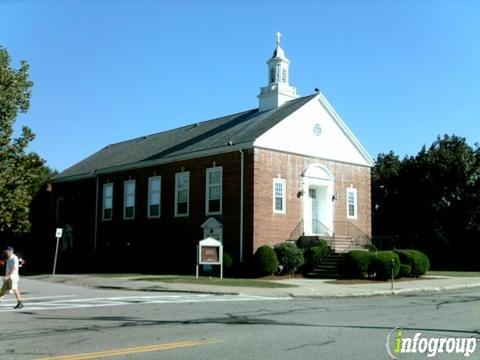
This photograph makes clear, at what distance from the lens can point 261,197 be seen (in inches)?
1212

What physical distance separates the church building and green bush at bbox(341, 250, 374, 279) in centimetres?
389

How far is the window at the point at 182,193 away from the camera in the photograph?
35031 millimetres

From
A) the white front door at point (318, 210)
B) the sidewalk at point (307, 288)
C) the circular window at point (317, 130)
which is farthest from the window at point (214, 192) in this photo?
the sidewalk at point (307, 288)

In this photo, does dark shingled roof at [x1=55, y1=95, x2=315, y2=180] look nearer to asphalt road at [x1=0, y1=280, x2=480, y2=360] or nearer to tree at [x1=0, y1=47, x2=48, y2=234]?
tree at [x1=0, y1=47, x2=48, y2=234]

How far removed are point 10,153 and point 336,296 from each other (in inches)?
607

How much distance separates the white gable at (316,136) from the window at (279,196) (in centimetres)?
183

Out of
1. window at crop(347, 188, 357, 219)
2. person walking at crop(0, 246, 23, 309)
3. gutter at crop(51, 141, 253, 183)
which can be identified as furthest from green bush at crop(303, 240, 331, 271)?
person walking at crop(0, 246, 23, 309)

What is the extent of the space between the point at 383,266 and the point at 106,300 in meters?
14.6

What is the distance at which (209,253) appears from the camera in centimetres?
2884

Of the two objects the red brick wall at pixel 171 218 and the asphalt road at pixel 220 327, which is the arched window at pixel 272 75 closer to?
the red brick wall at pixel 171 218

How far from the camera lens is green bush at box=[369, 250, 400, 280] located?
28.4m

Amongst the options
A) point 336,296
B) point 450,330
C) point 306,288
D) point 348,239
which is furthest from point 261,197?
point 450,330

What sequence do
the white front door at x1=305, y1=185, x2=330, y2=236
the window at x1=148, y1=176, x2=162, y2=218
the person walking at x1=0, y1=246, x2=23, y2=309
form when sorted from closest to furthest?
the person walking at x1=0, y1=246, x2=23, y2=309 → the white front door at x1=305, y1=185, x2=330, y2=236 → the window at x1=148, y1=176, x2=162, y2=218

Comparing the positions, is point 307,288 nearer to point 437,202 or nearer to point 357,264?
point 357,264
